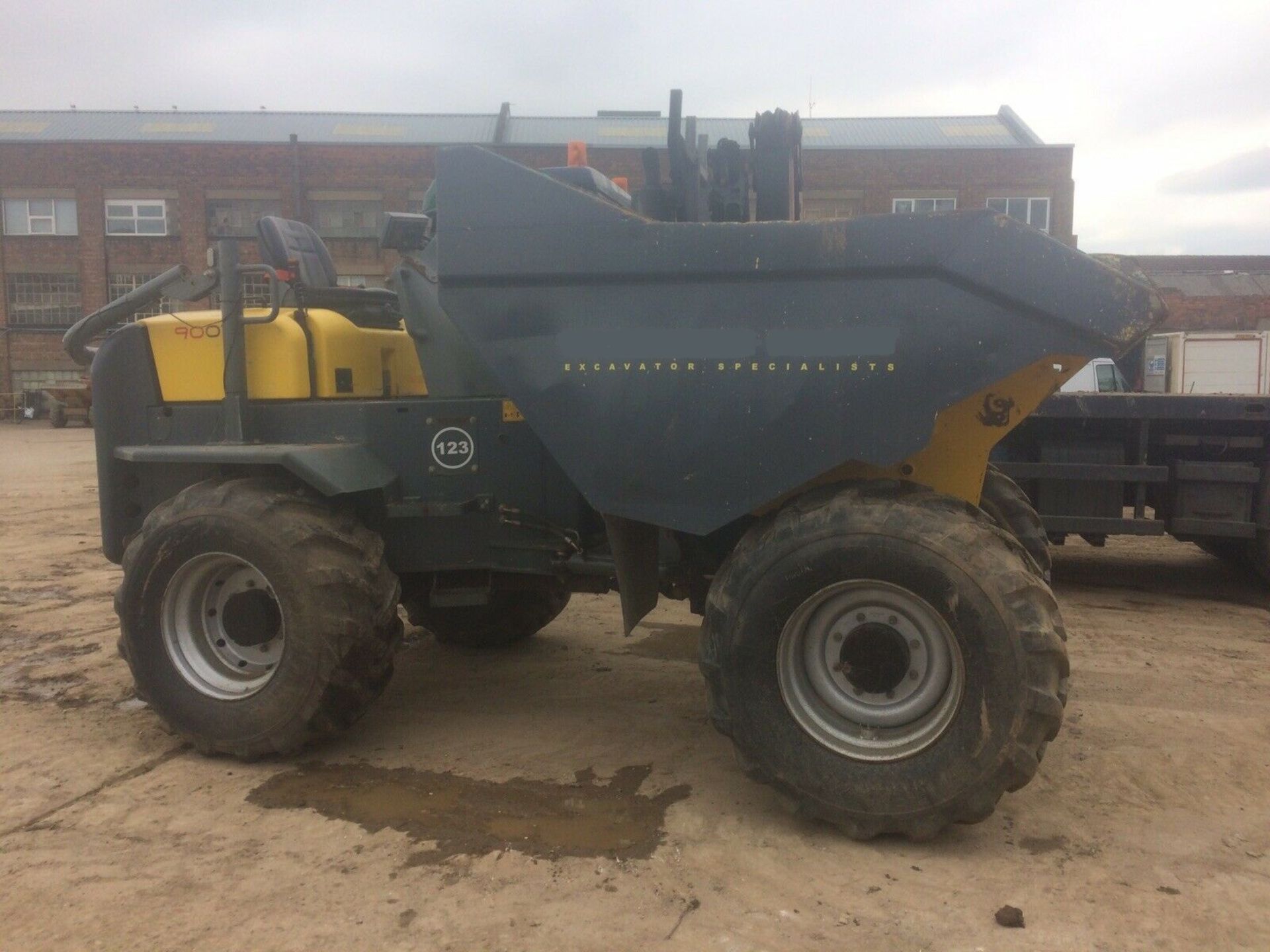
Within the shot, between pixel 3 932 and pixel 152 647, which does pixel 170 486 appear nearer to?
pixel 152 647

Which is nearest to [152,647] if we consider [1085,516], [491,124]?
[1085,516]

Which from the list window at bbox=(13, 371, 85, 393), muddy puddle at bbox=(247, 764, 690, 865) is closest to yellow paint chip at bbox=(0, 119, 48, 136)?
window at bbox=(13, 371, 85, 393)

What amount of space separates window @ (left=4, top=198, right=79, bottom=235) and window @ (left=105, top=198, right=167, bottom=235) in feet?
3.97

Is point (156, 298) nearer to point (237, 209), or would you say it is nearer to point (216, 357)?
point (216, 357)

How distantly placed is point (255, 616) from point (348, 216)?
3207 cm

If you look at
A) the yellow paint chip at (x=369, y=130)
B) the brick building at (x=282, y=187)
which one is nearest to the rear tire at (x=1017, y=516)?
the brick building at (x=282, y=187)

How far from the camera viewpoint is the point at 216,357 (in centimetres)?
466

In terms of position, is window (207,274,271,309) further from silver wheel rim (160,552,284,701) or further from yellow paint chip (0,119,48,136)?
yellow paint chip (0,119,48,136)

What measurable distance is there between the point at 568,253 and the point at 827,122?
3586cm

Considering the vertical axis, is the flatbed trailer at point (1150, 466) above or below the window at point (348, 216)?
below

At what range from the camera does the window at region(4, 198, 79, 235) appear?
114 ft

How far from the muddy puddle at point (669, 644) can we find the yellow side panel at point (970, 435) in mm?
1986

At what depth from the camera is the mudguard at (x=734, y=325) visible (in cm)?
344

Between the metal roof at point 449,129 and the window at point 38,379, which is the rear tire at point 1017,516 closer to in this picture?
the metal roof at point 449,129
